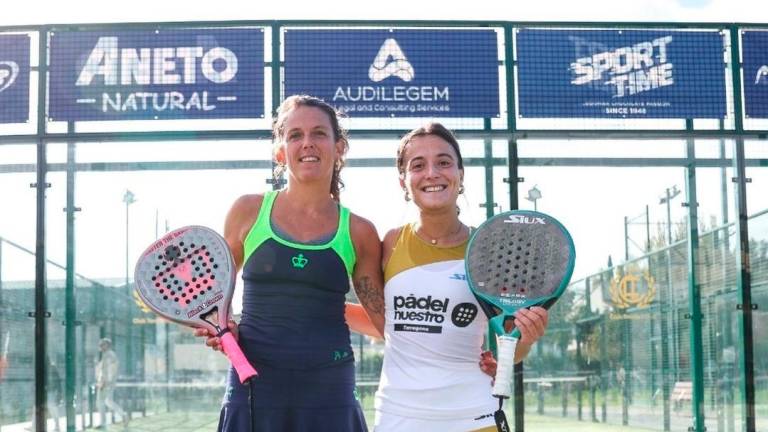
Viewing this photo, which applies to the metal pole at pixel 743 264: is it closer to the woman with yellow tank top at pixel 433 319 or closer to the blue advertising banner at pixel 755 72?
the blue advertising banner at pixel 755 72

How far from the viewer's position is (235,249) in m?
3.52

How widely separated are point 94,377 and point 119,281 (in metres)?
0.71

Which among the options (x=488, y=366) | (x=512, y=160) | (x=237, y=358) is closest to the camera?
(x=237, y=358)

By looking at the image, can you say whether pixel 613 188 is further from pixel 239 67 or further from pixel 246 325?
pixel 246 325

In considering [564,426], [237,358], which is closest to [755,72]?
[564,426]

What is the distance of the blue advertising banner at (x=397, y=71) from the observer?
7.13 m

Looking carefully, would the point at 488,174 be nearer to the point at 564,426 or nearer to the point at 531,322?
the point at 564,426

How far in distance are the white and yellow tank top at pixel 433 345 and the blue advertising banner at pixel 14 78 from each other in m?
4.55

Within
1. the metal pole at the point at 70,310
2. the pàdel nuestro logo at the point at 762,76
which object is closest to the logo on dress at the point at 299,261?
the metal pole at the point at 70,310

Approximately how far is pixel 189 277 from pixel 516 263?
1045 millimetres

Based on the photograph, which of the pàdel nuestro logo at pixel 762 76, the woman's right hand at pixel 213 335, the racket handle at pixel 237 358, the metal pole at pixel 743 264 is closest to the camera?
the racket handle at pixel 237 358

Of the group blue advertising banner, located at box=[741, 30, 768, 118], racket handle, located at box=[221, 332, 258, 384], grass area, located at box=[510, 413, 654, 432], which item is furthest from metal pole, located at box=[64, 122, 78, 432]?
blue advertising banner, located at box=[741, 30, 768, 118]

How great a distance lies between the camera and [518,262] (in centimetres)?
334

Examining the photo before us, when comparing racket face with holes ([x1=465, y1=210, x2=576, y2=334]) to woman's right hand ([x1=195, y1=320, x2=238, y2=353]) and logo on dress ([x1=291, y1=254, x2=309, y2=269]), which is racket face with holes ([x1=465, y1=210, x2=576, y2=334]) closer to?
logo on dress ([x1=291, y1=254, x2=309, y2=269])
